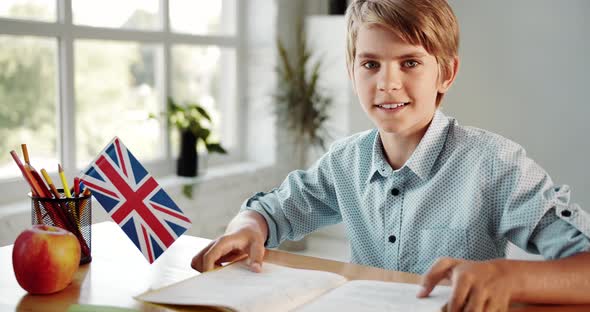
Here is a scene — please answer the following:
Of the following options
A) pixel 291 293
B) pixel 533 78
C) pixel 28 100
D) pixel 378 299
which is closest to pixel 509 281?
pixel 378 299

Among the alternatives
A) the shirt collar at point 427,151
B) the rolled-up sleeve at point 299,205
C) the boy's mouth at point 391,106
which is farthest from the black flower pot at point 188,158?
the boy's mouth at point 391,106

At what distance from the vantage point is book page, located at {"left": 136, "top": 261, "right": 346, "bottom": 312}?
3.71ft

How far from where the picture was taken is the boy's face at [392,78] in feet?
4.80

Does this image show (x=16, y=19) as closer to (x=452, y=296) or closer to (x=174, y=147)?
(x=174, y=147)

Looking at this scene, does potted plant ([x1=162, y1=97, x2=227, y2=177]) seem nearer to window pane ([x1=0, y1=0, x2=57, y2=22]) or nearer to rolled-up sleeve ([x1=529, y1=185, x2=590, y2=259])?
window pane ([x1=0, y1=0, x2=57, y2=22])

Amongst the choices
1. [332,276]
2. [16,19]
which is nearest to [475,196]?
[332,276]

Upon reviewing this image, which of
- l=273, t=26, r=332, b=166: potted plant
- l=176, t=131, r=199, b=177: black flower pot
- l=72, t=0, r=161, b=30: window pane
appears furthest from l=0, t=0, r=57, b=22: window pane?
l=273, t=26, r=332, b=166: potted plant

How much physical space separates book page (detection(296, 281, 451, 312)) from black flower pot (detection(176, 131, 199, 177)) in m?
2.28

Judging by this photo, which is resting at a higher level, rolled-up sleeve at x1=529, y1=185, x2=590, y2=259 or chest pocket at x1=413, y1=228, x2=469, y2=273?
rolled-up sleeve at x1=529, y1=185, x2=590, y2=259

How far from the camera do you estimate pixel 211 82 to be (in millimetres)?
3910

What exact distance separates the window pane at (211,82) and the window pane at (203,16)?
10cm

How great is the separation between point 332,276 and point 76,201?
51cm

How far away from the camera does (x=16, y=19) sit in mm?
2697

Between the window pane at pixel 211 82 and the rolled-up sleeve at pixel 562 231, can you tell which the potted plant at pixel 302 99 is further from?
the rolled-up sleeve at pixel 562 231
